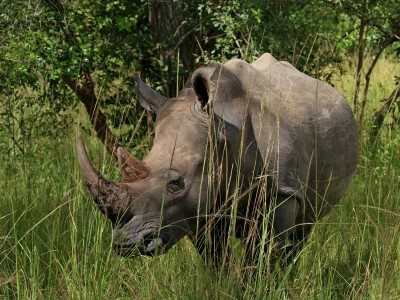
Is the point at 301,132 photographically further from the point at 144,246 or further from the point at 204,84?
the point at 144,246

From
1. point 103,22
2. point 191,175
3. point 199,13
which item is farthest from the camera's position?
point 103,22

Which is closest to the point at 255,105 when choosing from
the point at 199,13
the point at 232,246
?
the point at 232,246

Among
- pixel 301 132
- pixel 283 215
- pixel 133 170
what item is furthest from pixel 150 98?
pixel 283 215

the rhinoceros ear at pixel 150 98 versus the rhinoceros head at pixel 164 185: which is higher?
the rhinoceros ear at pixel 150 98

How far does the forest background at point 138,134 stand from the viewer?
165 inches

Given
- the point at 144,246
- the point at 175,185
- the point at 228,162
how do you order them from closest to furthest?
the point at 144,246, the point at 175,185, the point at 228,162

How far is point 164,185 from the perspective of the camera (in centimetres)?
403

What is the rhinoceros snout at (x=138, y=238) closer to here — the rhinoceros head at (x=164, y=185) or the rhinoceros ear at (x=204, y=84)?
the rhinoceros head at (x=164, y=185)

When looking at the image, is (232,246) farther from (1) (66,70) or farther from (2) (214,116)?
(1) (66,70)

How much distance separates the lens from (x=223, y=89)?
4.27m

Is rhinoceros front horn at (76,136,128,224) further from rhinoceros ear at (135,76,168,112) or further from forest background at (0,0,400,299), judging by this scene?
rhinoceros ear at (135,76,168,112)

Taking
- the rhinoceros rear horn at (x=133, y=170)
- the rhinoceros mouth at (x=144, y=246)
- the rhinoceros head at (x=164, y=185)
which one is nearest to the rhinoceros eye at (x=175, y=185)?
the rhinoceros head at (x=164, y=185)

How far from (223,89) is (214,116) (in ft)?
0.48

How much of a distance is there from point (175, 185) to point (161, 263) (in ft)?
1.21
